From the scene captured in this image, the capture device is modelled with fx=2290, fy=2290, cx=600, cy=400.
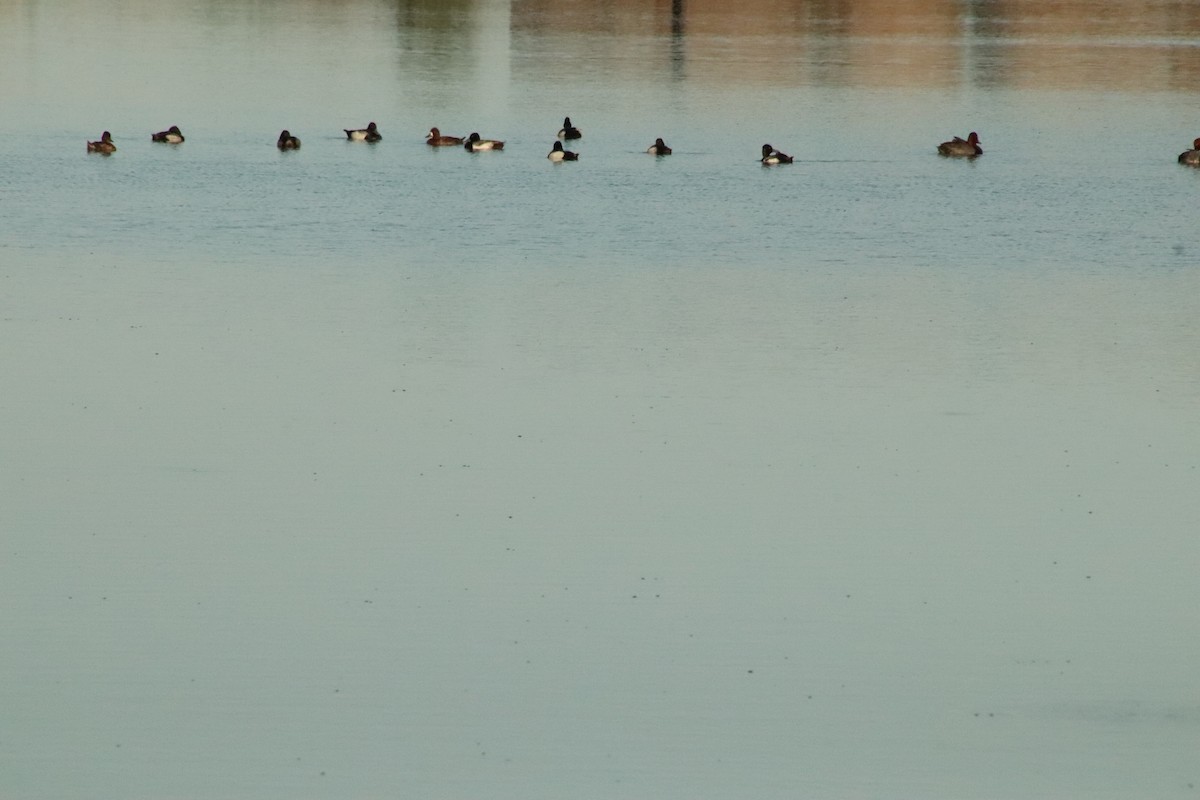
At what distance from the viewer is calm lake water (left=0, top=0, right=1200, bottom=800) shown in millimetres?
9820

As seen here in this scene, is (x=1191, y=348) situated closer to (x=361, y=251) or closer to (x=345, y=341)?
(x=345, y=341)

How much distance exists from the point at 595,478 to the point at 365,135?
2154cm

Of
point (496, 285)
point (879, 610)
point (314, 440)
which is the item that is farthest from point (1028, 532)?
point (496, 285)

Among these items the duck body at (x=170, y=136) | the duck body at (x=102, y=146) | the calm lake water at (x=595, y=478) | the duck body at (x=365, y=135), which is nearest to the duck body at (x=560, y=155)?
the calm lake water at (x=595, y=478)

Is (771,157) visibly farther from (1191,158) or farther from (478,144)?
(1191,158)

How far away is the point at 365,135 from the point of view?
114ft

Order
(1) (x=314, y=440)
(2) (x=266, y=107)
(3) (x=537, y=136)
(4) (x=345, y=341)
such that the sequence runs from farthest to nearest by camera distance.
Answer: (2) (x=266, y=107)
(3) (x=537, y=136)
(4) (x=345, y=341)
(1) (x=314, y=440)

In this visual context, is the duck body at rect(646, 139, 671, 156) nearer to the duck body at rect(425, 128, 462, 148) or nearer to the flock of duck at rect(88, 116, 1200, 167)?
the flock of duck at rect(88, 116, 1200, 167)

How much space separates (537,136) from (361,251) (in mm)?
12728

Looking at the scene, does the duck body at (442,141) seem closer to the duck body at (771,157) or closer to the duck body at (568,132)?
the duck body at (568,132)

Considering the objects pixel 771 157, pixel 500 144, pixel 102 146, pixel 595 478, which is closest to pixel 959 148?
pixel 771 157

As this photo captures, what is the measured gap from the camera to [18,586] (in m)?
11.7

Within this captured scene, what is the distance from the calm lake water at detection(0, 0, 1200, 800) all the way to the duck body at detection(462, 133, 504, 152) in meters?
0.89

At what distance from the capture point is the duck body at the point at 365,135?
34.7 metres
